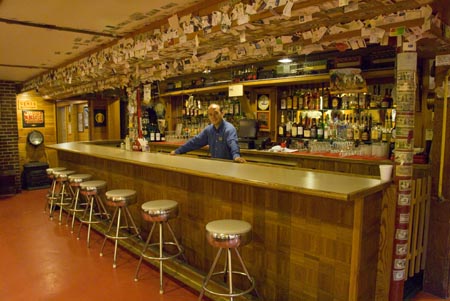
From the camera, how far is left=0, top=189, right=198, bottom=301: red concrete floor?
Result: 2.99 metres

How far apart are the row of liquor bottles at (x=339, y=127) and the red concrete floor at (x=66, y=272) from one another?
2.56 meters

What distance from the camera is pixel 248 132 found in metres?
6.25

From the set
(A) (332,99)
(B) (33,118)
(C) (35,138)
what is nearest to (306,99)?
(A) (332,99)

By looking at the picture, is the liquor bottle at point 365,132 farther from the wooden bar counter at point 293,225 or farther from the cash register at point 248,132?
the wooden bar counter at point 293,225

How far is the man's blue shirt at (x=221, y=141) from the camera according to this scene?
166 inches

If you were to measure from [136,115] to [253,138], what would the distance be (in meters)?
2.22

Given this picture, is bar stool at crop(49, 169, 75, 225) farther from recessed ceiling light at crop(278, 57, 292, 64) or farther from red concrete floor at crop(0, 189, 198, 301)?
recessed ceiling light at crop(278, 57, 292, 64)

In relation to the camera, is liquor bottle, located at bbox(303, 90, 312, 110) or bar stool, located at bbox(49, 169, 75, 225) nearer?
bar stool, located at bbox(49, 169, 75, 225)

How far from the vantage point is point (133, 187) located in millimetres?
4328

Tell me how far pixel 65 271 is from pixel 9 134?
5562 mm

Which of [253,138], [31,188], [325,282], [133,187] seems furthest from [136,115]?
[31,188]

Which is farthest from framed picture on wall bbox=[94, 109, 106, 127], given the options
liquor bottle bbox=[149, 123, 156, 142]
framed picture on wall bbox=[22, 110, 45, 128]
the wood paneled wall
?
the wood paneled wall

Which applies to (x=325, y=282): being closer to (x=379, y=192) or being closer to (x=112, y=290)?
(x=379, y=192)

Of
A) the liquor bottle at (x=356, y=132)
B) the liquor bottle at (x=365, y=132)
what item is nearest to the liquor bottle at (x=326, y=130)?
the liquor bottle at (x=356, y=132)
